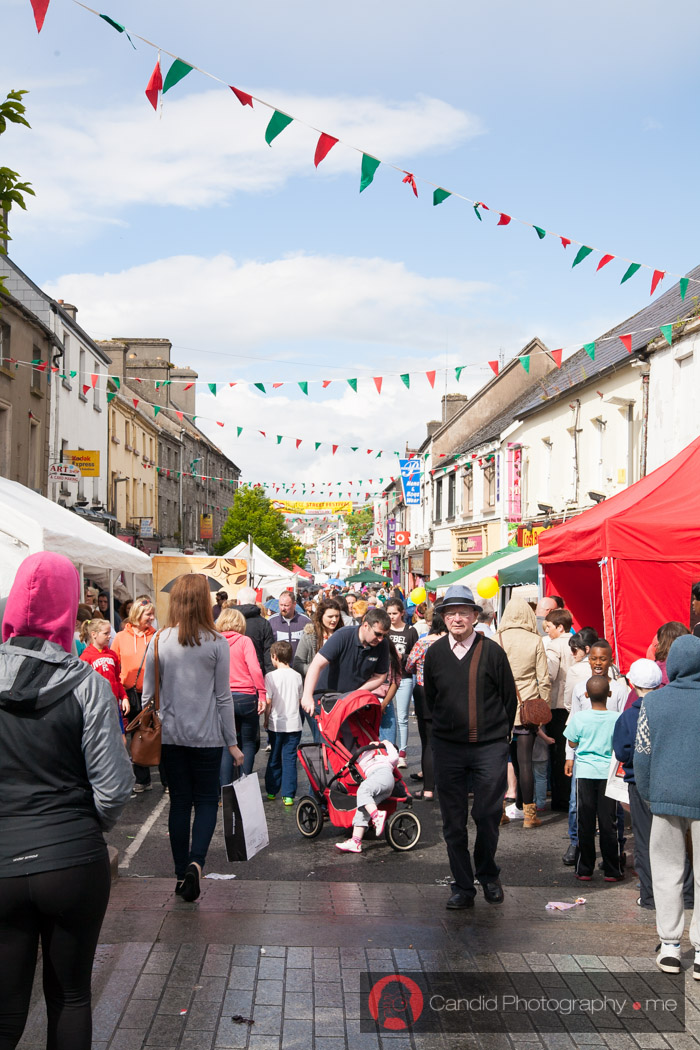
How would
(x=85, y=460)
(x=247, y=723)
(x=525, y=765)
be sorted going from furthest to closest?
(x=85, y=460) < (x=247, y=723) < (x=525, y=765)

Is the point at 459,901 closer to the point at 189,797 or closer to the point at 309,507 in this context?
the point at 189,797

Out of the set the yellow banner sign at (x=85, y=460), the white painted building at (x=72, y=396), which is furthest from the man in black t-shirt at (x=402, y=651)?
the yellow banner sign at (x=85, y=460)

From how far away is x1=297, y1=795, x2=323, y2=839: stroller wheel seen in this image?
784cm

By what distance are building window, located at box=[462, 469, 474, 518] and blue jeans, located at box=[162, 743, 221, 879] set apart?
2942cm

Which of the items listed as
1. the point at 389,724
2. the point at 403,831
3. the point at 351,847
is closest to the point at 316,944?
the point at 351,847

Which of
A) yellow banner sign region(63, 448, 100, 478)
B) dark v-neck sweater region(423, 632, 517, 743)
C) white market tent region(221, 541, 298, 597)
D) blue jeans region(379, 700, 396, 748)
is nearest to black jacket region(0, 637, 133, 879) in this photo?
dark v-neck sweater region(423, 632, 517, 743)

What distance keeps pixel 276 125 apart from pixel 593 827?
19.1 ft

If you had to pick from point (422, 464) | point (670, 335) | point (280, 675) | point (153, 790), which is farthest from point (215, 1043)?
point (422, 464)

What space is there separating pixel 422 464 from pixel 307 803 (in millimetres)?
37830

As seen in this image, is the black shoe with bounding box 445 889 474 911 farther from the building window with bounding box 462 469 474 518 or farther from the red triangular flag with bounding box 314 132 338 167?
the building window with bounding box 462 469 474 518

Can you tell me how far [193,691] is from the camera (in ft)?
18.6

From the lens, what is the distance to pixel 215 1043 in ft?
12.3

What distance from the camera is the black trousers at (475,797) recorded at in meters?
5.81

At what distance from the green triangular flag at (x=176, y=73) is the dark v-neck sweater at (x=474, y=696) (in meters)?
4.61
